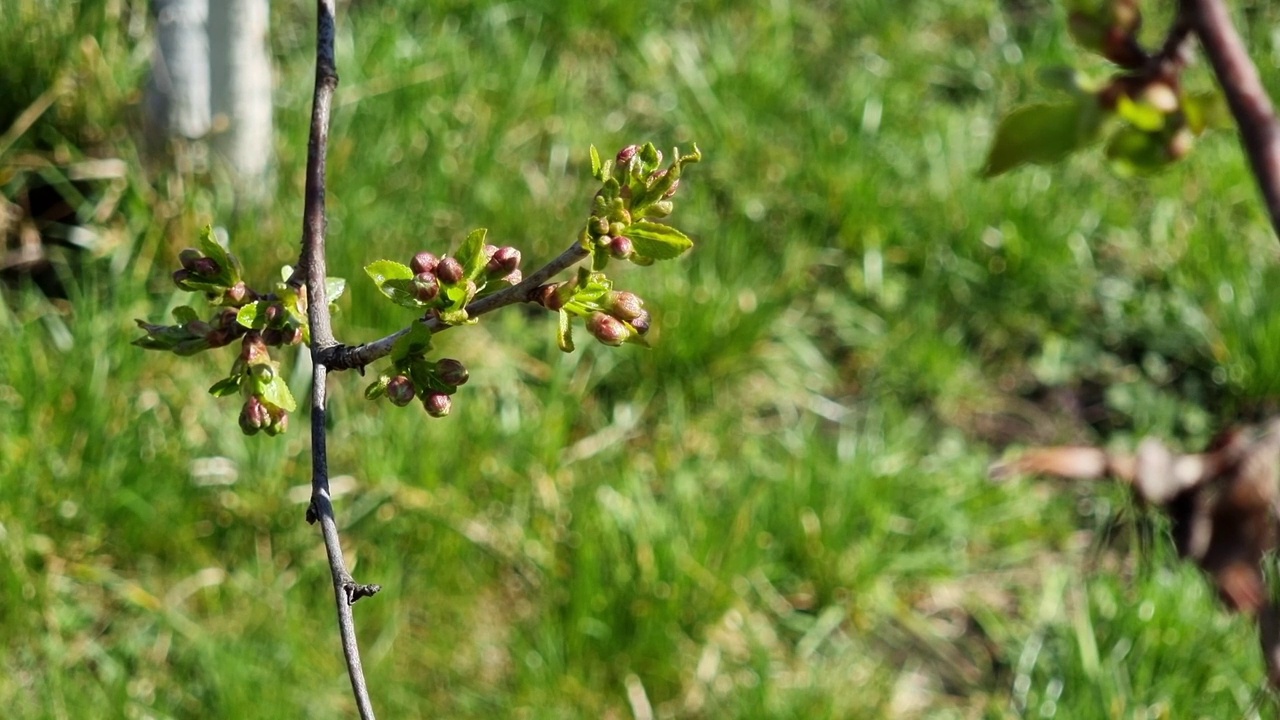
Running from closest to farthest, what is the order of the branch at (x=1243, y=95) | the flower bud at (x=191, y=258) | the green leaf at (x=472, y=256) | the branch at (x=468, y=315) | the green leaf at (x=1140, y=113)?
the branch at (x=1243, y=95)
the green leaf at (x=1140, y=113)
the branch at (x=468, y=315)
the green leaf at (x=472, y=256)
the flower bud at (x=191, y=258)

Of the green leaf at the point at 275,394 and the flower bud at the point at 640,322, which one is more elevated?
the flower bud at the point at 640,322

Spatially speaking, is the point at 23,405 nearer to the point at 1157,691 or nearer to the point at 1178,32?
the point at 1157,691

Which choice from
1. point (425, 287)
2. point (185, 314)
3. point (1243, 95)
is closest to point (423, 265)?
point (425, 287)

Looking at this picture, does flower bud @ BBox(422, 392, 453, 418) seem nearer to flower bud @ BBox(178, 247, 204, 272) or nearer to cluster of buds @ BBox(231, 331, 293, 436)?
cluster of buds @ BBox(231, 331, 293, 436)

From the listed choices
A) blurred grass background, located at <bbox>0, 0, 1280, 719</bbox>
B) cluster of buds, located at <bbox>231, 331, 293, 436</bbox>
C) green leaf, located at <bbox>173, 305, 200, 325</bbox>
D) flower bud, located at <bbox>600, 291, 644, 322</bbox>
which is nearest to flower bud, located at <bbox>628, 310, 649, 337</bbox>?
flower bud, located at <bbox>600, 291, 644, 322</bbox>

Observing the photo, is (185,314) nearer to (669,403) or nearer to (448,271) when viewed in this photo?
(448,271)

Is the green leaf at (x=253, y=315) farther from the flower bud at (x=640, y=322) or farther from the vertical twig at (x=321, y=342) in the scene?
the flower bud at (x=640, y=322)

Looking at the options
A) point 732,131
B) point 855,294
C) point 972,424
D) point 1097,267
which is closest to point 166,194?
point 732,131

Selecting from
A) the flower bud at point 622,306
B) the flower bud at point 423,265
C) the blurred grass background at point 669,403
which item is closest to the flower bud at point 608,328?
the flower bud at point 622,306
